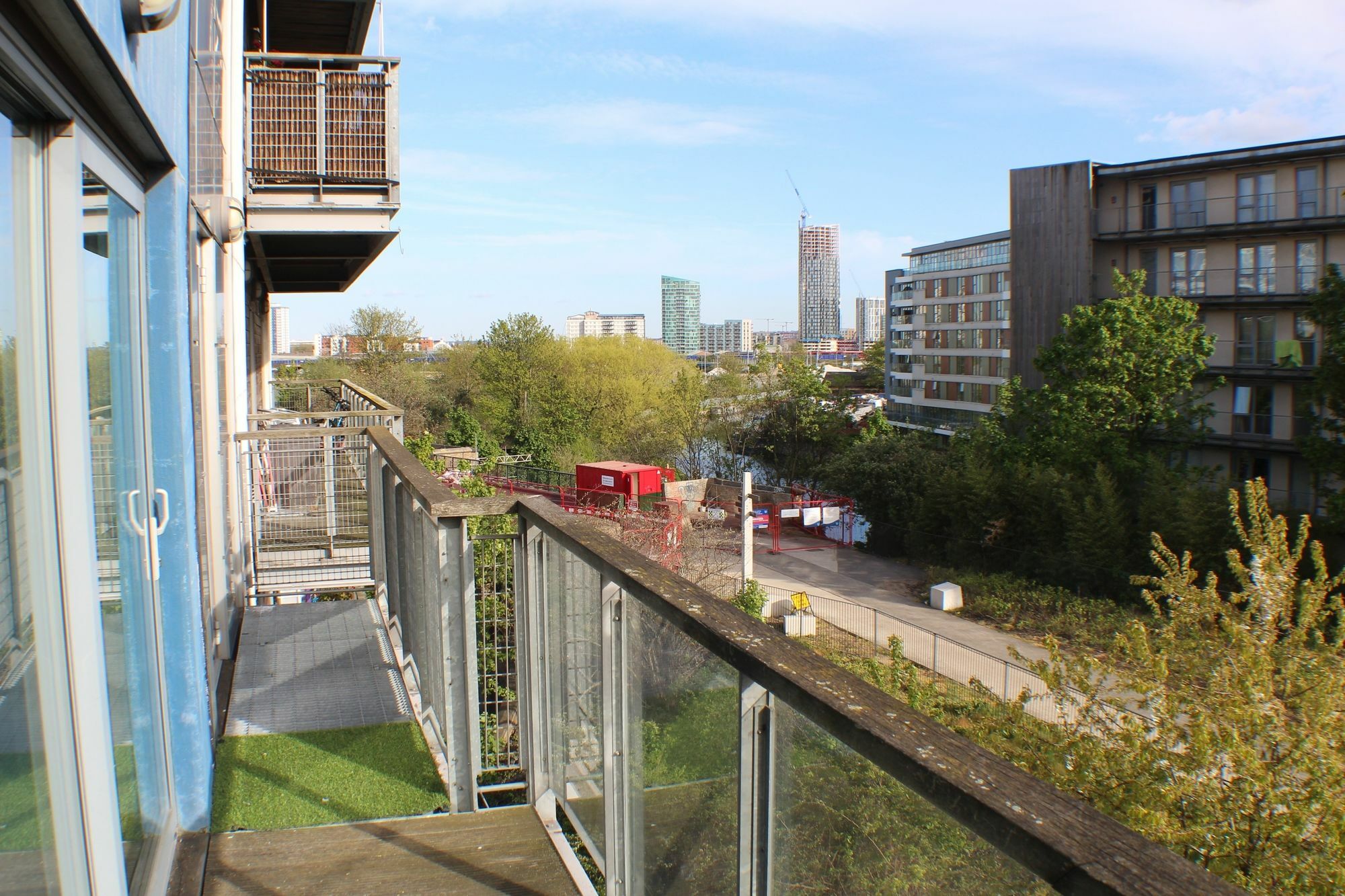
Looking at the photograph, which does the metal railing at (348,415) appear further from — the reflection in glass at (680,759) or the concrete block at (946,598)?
the concrete block at (946,598)

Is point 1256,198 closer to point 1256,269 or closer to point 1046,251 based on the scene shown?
point 1256,269

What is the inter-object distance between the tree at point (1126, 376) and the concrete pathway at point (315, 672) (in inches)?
958

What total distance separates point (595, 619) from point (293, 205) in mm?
7539

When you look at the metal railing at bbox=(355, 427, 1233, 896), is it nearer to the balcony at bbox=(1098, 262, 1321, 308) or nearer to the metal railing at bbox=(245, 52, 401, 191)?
the metal railing at bbox=(245, 52, 401, 191)

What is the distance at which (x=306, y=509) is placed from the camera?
24.7 feet

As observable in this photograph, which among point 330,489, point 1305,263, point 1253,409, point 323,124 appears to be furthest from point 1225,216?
point 330,489

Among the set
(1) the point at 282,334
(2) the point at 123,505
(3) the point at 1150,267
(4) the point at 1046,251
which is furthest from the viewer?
(1) the point at 282,334

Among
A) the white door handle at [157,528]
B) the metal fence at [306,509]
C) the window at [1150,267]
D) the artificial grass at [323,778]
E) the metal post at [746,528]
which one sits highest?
the window at [1150,267]

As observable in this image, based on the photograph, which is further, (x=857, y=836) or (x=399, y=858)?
(x=399, y=858)

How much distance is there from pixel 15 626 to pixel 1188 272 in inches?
1262

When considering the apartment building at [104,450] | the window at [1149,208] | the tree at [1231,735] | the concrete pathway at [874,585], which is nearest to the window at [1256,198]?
the window at [1149,208]

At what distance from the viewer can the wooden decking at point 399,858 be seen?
7.98 feet

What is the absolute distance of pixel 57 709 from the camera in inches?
62.4

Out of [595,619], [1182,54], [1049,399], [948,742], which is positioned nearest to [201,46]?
[595,619]
